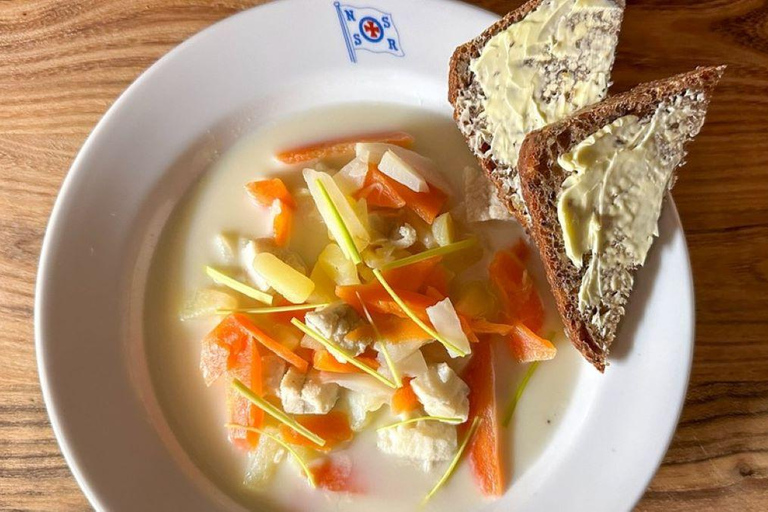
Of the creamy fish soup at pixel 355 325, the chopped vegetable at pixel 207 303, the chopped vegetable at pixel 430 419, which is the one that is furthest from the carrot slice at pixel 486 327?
the chopped vegetable at pixel 207 303

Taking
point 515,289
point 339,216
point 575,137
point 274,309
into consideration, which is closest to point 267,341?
point 274,309

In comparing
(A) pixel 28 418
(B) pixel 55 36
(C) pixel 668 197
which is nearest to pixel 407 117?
(C) pixel 668 197

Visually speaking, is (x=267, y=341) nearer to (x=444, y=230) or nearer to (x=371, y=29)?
(x=444, y=230)

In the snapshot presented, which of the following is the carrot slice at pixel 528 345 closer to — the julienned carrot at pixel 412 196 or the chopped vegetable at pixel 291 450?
the julienned carrot at pixel 412 196

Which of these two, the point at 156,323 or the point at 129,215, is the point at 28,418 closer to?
the point at 156,323

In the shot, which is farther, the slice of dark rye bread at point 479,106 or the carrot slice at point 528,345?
the carrot slice at point 528,345

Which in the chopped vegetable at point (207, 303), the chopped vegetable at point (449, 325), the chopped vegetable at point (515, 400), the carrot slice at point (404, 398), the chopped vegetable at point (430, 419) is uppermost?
the chopped vegetable at point (207, 303)

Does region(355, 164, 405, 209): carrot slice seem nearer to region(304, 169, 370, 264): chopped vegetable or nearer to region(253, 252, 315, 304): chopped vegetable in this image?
region(304, 169, 370, 264): chopped vegetable
